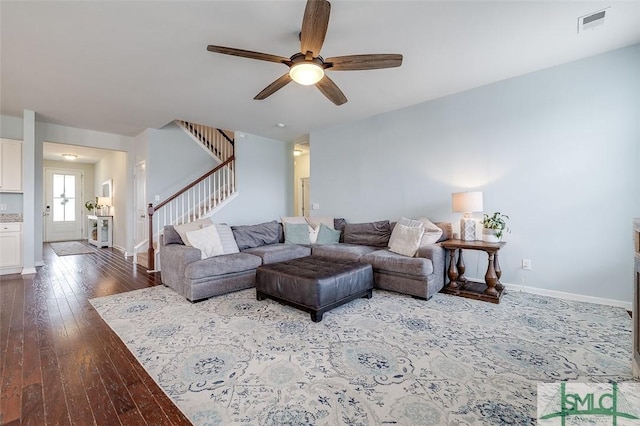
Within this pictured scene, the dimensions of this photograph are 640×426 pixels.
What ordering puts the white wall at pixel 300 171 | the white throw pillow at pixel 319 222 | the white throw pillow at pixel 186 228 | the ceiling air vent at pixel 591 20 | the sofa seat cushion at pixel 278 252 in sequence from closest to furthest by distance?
the ceiling air vent at pixel 591 20, the white throw pillow at pixel 186 228, the sofa seat cushion at pixel 278 252, the white throw pillow at pixel 319 222, the white wall at pixel 300 171

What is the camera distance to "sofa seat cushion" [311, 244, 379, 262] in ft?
12.5

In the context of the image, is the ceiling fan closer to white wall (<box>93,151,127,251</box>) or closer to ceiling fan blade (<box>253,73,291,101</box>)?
ceiling fan blade (<box>253,73,291,101</box>)

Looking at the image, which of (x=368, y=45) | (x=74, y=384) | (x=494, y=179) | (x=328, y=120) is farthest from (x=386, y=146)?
(x=74, y=384)

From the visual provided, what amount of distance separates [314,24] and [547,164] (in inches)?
125

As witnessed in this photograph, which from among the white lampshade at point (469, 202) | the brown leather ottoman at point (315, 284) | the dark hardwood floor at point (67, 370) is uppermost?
the white lampshade at point (469, 202)

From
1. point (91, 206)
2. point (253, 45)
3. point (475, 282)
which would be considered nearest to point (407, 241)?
point (475, 282)

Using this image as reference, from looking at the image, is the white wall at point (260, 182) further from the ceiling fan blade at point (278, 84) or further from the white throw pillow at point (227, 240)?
the ceiling fan blade at point (278, 84)

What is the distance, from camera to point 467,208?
3.49 metres

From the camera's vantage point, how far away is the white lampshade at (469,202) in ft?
11.3

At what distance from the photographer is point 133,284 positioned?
3.92m

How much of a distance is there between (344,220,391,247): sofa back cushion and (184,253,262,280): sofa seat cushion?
1.64m

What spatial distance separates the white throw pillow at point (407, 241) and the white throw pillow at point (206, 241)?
2.36 metres

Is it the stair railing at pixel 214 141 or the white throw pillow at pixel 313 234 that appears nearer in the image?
the white throw pillow at pixel 313 234

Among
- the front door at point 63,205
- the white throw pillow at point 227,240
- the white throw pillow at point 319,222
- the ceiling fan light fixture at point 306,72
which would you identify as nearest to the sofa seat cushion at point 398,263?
the white throw pillow at point 319,222
